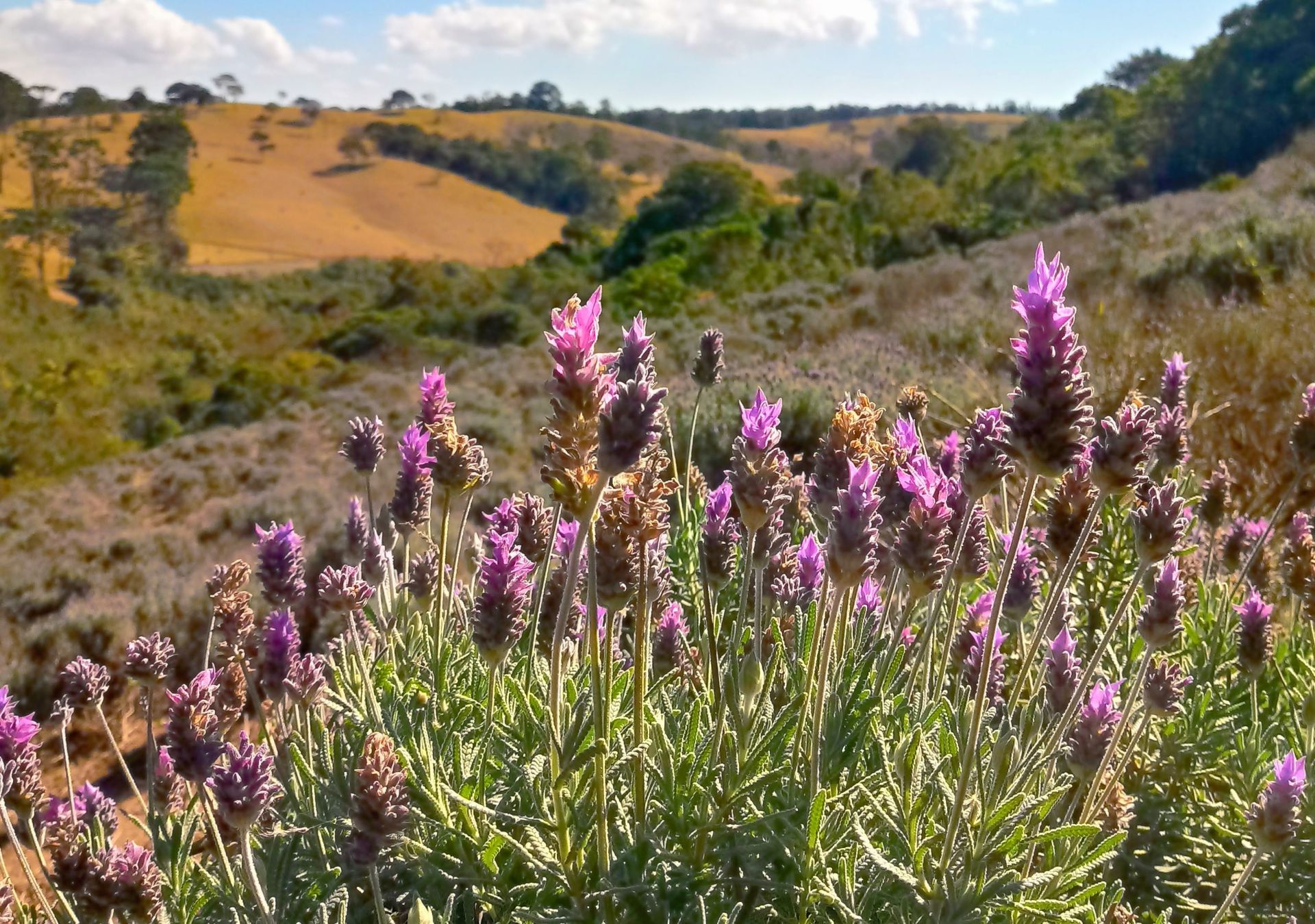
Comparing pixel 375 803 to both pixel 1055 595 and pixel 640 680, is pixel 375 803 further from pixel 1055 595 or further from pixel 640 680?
pixel 1055 595

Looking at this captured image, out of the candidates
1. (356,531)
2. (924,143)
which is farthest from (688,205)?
(356,531)

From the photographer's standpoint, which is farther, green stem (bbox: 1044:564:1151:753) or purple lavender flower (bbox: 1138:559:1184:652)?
purple lavender flower (bbox: 1138:559:1184:652)

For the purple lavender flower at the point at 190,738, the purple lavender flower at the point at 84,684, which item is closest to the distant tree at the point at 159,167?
the purple lavender flower at the point at 84,684

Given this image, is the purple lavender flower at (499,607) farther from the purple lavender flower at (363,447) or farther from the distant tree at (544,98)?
the distant tree at (544,98)

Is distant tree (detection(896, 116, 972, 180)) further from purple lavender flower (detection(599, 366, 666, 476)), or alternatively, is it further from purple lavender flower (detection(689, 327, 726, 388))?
purple lavender flower (detection(599, 366, 666, 476))

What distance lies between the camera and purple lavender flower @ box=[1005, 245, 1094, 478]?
125 centimetres

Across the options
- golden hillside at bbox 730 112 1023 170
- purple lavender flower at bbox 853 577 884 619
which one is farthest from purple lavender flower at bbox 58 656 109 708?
golden hillside at bbox 730 112 1023 170

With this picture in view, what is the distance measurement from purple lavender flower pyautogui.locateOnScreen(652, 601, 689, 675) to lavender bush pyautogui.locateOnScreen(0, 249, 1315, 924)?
15 mm

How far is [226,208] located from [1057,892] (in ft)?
229

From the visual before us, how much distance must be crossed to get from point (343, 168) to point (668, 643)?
85.6 metres

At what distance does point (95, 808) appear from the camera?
2562 millimetres

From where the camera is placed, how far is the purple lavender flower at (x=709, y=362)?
9.41ft

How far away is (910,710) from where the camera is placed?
1921 millimetres

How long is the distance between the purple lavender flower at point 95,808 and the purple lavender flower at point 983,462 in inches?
95.9
